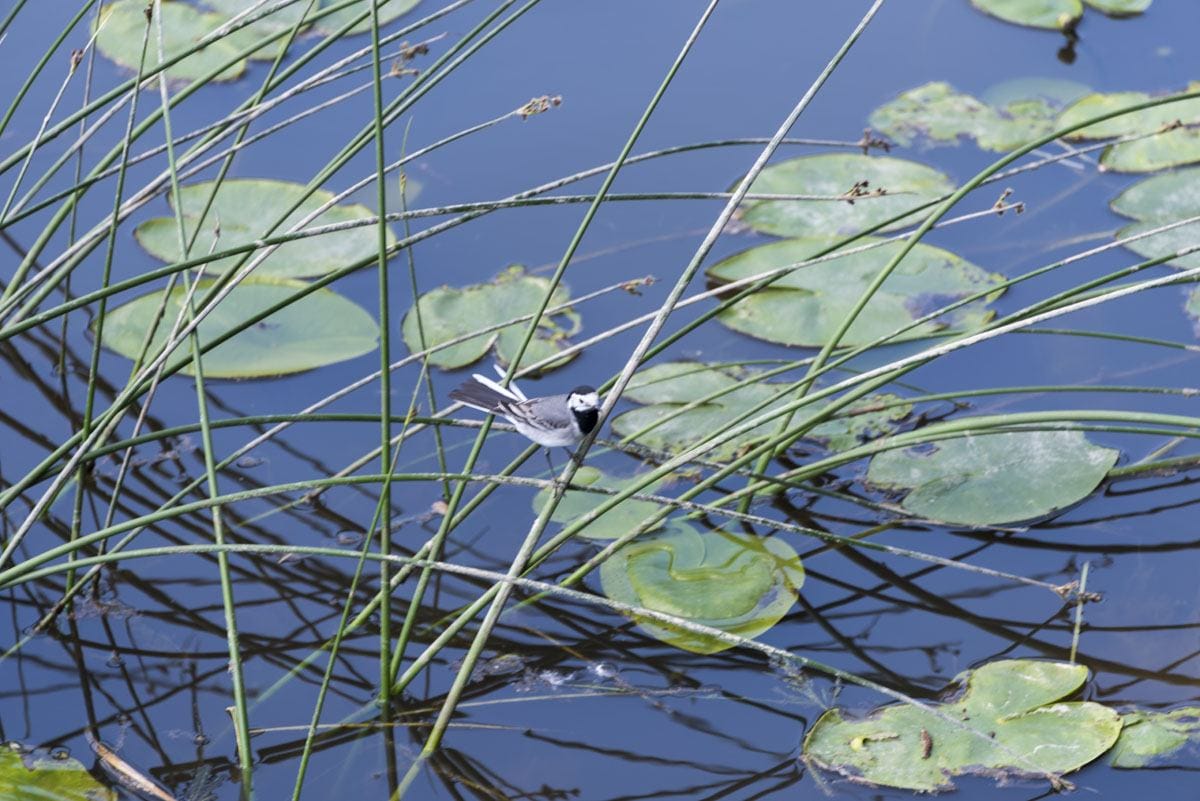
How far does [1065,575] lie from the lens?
3.35 m

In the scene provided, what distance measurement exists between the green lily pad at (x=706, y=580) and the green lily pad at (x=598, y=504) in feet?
0.20

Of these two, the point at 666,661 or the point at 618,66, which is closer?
the point at 666,661

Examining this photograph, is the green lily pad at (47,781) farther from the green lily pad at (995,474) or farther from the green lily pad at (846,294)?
the green lily pad at (846,294)

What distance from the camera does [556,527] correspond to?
3453 millimetres

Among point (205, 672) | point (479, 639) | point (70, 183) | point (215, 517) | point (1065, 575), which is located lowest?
point (1065, 575)

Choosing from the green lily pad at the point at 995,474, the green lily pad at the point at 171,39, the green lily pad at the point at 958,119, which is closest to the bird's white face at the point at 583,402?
the green lily pad at the point at 995,474

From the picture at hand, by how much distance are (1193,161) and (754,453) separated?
280cm

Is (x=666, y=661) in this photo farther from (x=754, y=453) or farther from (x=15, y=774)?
(x=15, y=774)

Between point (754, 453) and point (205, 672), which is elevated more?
point (754, 453)

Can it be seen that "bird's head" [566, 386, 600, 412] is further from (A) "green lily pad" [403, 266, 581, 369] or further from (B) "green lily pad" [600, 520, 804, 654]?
(A) "green lily pad" [403, 266, 581, 369]

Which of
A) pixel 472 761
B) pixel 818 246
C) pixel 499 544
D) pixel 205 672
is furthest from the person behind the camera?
pixel 818 246

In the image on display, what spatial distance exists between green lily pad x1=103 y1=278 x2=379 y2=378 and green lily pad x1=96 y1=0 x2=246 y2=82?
146 cm

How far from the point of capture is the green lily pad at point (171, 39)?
17.1ft

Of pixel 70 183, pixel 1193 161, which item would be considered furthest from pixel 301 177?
pixel 1193 161
